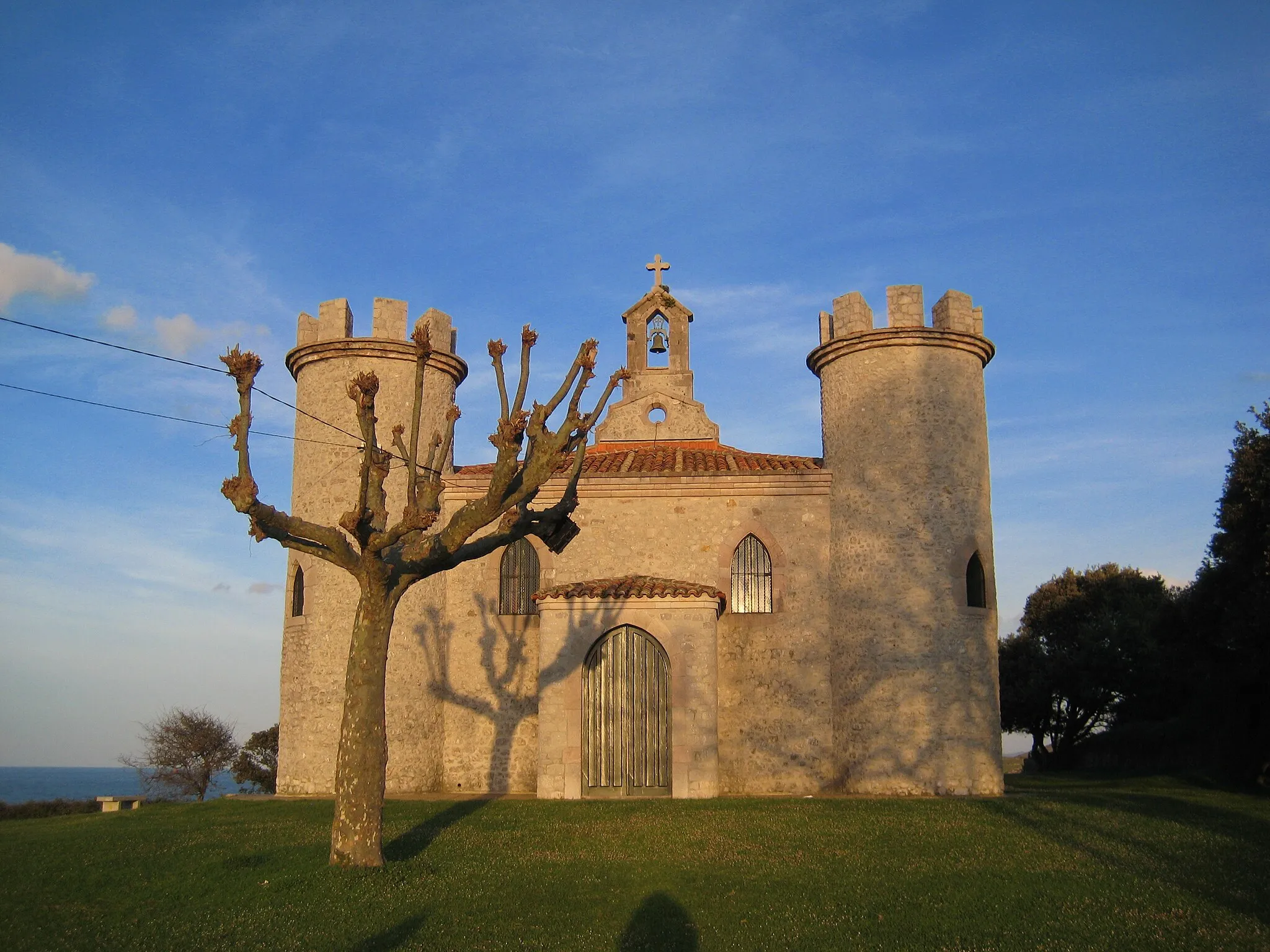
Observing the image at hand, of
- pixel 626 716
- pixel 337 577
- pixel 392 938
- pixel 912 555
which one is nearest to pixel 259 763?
pixel 337 577

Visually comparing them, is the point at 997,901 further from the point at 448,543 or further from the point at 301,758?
the point at 301,758

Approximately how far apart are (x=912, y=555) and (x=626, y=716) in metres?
6.37

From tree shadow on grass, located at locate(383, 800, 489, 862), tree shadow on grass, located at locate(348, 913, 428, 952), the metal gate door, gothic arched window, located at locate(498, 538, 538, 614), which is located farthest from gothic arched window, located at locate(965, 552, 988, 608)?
tree shadow on grass, located at locate(348, 913, 428, 952)

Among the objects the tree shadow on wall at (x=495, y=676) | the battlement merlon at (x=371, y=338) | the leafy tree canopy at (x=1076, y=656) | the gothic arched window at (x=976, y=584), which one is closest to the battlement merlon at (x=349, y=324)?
the battlement merlon at (x=371, y=338)

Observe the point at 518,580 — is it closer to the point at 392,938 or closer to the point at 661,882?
the point at 661,882

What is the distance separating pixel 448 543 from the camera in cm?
1241

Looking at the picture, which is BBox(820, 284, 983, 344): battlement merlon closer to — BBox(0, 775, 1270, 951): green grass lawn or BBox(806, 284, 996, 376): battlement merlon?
BBox(806, 284, 996, 376): battlement merlon

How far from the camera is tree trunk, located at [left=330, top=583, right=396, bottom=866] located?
11805mm

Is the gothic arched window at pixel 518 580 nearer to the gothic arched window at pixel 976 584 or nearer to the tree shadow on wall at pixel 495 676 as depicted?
the tree shadow on wall at pixel 495 676

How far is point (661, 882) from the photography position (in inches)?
443

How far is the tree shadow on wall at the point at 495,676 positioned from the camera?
69.4 feet

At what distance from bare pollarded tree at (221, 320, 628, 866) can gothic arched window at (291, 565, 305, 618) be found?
8.87m

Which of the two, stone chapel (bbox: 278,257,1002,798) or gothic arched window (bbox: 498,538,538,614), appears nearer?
stone chapel (bbox: 278,257,1002,798)

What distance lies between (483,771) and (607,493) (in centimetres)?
615
